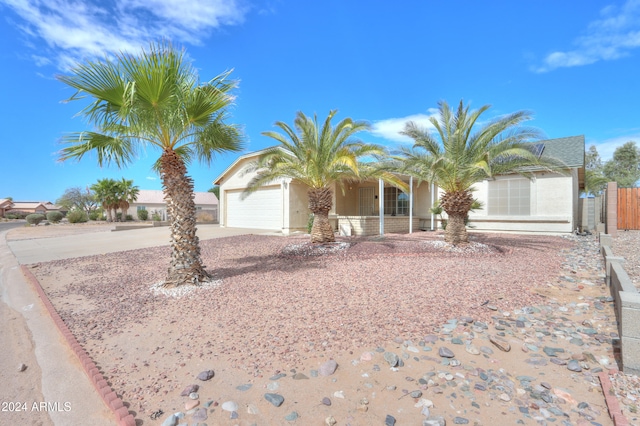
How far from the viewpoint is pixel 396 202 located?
20562 millimetres

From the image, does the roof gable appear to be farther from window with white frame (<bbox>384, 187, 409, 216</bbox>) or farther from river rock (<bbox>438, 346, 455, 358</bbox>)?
river rock (<bbox>438, 346, 455, 358</bbox>)

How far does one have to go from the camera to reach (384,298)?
18.1ft

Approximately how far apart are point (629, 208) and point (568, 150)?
13.8 feet

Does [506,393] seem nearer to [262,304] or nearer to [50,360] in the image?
[262,304]

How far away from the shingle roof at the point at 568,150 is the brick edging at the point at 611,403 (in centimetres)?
1468

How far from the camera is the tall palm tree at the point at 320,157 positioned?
411 inches

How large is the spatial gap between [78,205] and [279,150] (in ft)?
188

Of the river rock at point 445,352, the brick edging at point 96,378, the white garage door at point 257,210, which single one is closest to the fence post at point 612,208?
the white garage door at point 257,210

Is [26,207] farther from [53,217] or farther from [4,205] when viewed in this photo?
Answer: [53,217]

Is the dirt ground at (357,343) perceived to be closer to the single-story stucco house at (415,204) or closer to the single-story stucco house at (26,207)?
the single-story stucco house at (415,204)

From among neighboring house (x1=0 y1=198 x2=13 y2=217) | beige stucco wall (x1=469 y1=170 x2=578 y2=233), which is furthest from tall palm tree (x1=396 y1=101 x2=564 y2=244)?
neighboring house (x1=0 y1=198 x2=13 y2=217)

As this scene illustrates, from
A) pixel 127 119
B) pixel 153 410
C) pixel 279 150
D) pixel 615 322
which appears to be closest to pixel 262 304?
pixel 153 410

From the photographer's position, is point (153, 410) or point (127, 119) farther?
point (127, 119)

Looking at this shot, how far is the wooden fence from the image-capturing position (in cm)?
1596
